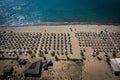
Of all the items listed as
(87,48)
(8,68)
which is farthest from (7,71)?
(87,48)

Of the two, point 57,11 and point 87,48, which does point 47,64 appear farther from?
point 57,11

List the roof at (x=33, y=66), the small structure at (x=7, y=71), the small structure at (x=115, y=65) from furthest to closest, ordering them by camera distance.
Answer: the small structure at (x=115, y=65) < the small structure at (x=7, y=71) < the roof at (x=33, y=66)

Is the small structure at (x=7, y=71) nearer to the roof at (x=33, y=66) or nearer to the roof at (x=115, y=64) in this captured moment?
the roof at (x=33, y=66)

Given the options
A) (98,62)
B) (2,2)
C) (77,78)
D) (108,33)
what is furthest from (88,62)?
(2,2)

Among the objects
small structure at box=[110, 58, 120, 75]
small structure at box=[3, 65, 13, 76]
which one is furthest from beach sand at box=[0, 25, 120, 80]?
small structure at box=[3, 65, 13, 76]

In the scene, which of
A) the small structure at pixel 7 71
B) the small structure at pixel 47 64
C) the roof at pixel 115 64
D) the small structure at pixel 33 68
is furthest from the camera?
the small structure at pixel 47 64

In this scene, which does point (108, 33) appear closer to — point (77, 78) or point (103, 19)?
point (103, 19)

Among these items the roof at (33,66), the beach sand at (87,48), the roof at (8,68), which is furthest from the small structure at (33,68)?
the beach sand at (87,48)

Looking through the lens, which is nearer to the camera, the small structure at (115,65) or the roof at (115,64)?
the small structure at (115,65)

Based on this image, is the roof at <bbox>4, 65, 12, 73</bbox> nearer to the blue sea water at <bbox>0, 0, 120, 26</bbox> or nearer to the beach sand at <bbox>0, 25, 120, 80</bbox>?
the beach sand at <bbox>0, 25, 120, 80</bbox>
